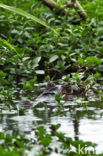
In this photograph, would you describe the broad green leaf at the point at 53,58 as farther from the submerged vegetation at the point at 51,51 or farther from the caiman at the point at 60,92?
the caiman at the point at 60,92

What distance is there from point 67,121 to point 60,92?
3.70ft

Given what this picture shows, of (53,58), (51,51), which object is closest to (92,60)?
(53,58)

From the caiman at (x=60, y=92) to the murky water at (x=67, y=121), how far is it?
350 millimetres

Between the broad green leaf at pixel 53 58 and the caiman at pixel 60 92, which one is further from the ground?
the broad green leaf at pixel 53 58

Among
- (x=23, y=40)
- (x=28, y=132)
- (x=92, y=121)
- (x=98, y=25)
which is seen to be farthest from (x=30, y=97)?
(x=98, y=25)

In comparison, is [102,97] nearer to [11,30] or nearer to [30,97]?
[30,97]

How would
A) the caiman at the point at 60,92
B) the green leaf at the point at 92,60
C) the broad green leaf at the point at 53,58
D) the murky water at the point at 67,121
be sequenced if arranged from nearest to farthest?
the murky water at the point at 67,121, the caiman at the point at 60,92, the green leaf at the point at 92,60, the broad green leaf at the point at 53,58

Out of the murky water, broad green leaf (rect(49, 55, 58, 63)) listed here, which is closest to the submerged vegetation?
broad green leaf (rect(49, 55, 58, 63))

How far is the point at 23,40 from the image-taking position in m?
6.58

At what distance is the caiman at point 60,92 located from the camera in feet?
14.3

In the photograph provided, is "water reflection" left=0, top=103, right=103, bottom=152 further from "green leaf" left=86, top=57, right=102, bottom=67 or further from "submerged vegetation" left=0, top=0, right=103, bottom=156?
"green leaf" left=86, top=57, right=102, bottom=67

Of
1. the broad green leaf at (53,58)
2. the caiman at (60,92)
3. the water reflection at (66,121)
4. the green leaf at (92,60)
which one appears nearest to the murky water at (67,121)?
the water reflection at (66,121)

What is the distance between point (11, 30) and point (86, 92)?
248 centimetres

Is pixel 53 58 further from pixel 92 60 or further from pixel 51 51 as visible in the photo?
pixel 92 60
